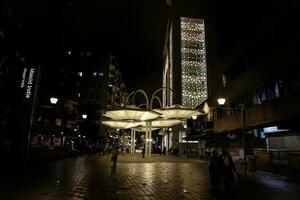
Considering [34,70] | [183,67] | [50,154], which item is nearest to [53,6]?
[34,70]

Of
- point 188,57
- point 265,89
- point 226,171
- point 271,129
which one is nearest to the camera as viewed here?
point 226,171

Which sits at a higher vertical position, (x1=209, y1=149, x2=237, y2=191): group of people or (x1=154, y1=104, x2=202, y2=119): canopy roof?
(x1=154, y1=104, x2=202, y2=119): canopy roof

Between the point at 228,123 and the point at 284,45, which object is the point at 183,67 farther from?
the point at 284,45

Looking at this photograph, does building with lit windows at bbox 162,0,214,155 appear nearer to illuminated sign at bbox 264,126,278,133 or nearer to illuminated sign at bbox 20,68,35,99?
illuminated sign at bbox 264,126,278,133

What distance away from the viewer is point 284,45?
62.7ft

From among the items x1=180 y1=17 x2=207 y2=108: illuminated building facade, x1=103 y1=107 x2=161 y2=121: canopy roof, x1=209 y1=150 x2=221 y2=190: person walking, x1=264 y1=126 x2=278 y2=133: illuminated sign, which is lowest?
x1=209 y1=150 x2=221 y2=190: person walking

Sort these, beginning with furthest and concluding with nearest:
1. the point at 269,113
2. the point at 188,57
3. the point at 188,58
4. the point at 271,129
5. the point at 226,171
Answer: the point at 188,57, the point at 188,58, the point at 271,129, the point at 269,113, the point at 226,171

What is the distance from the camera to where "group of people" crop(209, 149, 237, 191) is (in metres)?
9.66

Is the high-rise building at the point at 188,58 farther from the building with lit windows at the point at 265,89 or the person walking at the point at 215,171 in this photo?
the person walking at the point at 215,171

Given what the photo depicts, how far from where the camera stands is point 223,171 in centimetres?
971

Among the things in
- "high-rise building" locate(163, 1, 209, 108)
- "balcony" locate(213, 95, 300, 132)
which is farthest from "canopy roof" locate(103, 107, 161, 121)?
"high-rise building" locate(163, 1, 209, 108)

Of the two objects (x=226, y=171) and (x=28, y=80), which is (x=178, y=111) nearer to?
(x=28, y=80)

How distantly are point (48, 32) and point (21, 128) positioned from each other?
12.2 meters

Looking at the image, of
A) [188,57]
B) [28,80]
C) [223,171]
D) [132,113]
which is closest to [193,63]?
[188,57]
